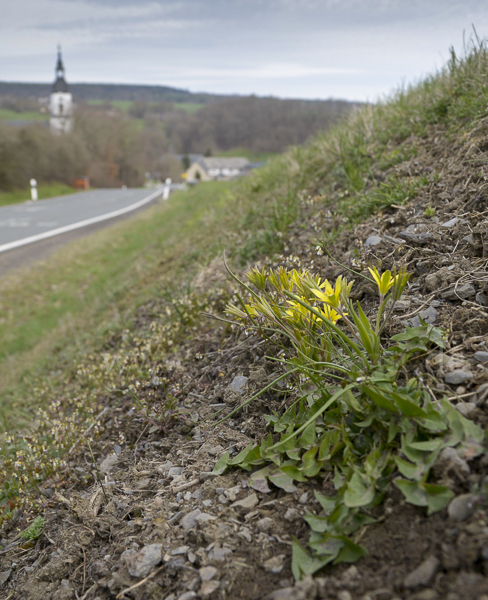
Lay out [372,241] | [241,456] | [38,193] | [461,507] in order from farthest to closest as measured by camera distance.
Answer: [38,193] → [372,241] → [241,456] → [461,507]

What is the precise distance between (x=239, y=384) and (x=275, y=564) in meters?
1.15

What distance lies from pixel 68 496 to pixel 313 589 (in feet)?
5.07

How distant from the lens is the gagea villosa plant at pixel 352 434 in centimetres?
148

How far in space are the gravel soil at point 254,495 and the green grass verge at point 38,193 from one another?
3002cm

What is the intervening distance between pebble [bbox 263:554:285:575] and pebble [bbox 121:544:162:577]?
0.43 meters

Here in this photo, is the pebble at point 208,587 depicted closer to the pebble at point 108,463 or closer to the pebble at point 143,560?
the pebble at point 143,560

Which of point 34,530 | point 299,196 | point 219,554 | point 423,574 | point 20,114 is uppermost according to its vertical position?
point 20,114

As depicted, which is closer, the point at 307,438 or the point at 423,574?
the point at 423,574

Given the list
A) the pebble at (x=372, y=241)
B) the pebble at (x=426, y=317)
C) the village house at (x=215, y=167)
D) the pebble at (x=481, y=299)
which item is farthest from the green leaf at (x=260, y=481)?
the village house at (x=215, y=167)

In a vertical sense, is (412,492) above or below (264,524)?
above

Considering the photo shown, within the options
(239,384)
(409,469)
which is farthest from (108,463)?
(409,469)

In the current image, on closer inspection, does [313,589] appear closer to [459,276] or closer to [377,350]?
[377,350]

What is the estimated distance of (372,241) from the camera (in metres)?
3.02

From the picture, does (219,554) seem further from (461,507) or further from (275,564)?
(461,507)
